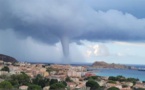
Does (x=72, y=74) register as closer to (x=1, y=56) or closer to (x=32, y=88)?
(x=32, y=88)

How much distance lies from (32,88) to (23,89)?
116 cm

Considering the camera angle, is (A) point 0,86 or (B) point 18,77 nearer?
(A) point 0,86

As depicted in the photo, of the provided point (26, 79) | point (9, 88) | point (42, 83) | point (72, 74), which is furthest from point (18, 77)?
point (72, 74)

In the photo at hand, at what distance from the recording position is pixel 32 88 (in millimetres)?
35375

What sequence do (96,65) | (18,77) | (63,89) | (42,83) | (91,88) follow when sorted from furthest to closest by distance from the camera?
1. (96,65)
2. (18,77)
3. (42,83)
4. (91,88)
5. (63,89)

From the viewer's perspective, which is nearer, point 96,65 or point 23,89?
point 23,89

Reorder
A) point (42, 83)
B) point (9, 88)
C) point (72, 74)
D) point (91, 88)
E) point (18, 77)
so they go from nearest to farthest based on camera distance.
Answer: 1. point (9, 88)
2. point (91, 88)
3. point (42, 83)
4. point (18, 77)
5. point (72, 74)

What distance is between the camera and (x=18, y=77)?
48.8m

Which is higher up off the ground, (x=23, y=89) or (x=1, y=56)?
(x=1, y=56)

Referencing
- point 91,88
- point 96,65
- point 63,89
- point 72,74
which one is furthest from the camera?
point 96,65

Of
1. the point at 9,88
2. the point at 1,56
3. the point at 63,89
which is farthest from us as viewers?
the point at 1,56

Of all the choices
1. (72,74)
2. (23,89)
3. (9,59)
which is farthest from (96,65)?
(23,89)

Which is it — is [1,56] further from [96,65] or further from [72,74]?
[96,65]

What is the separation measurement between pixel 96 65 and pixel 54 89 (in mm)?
163330
